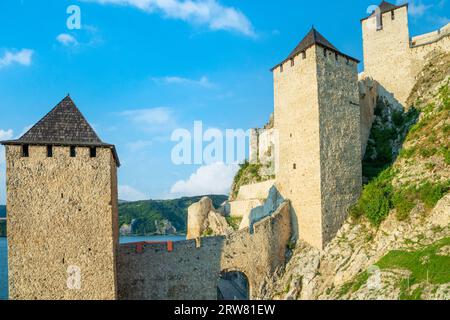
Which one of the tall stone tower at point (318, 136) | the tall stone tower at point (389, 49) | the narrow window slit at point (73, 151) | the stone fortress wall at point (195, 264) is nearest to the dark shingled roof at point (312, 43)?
the tall stone tower at point (318, 136)

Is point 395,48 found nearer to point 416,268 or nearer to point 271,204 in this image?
point 271,204

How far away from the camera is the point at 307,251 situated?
18.9 metres

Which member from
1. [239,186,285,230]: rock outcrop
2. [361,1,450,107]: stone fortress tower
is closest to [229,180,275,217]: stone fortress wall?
[239,186,285,230]: rock outcrop

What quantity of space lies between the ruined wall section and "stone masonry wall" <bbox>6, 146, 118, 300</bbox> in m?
9.66

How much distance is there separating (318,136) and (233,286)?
34.4 feet

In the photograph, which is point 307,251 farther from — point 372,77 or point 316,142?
point 372,77

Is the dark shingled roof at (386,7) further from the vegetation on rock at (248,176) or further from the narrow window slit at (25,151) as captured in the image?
the narrow window slit at (25,151)

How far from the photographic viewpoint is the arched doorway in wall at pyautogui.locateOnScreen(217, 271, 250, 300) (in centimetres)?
2250

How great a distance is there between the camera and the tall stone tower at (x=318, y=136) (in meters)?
19.0

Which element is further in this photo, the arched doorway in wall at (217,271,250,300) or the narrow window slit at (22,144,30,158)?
the arched doorway in wall at (217,271,250,300)

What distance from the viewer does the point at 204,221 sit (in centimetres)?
2733

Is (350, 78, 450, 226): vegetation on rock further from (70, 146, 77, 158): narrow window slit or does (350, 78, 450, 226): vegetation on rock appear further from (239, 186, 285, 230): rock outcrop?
(70, 146, 77, 158): narrow window slit

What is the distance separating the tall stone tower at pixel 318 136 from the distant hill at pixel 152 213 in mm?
70253

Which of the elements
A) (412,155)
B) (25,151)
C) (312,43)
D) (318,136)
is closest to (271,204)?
(318,136)
